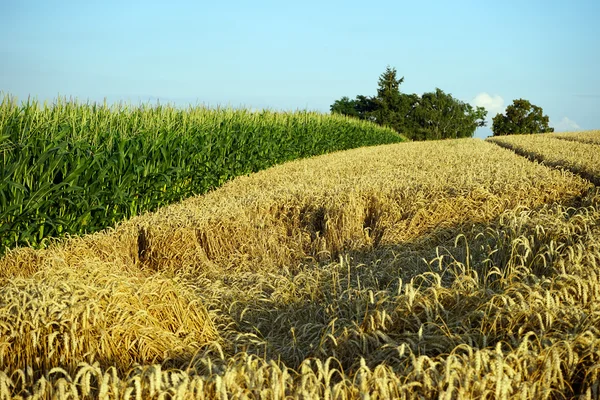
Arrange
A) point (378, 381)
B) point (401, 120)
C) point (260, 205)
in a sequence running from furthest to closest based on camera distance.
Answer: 1. point (401, 120)
2. point (260, 205)
3. point (378, 381)

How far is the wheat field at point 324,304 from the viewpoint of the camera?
2.72m

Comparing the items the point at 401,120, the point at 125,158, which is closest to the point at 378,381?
the point at 125,158

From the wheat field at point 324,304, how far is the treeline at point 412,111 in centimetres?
5514

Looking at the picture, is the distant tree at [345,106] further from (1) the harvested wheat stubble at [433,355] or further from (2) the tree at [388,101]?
(1) the harvested wheat stubble at [433,355]

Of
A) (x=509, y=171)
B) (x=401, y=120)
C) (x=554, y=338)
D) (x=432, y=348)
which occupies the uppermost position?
(x=401, y=120)

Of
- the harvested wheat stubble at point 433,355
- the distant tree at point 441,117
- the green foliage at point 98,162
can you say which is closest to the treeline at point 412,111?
the distant tree at point 441,117

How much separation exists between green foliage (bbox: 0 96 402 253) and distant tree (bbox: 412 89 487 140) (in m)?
54.9

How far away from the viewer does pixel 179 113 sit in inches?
545

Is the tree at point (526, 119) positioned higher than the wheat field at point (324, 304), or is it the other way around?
the tree at point (526, 119)

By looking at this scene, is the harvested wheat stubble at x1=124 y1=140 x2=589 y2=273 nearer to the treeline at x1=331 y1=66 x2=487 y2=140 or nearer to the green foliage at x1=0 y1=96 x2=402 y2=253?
the green foliage at x1=0 y1=96 x2=402 y2=253

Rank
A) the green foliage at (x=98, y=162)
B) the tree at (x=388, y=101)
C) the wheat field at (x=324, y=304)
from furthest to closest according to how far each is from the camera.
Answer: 1. the tree at (x=388, y=101)
2. the green foliage at (x=98, y=162)
3. the wheat field at (x=324, y=304)

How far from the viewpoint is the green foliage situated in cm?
675

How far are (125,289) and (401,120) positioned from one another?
61601 millimetres

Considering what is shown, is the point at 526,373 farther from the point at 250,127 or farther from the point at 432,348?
the point at 250,127
